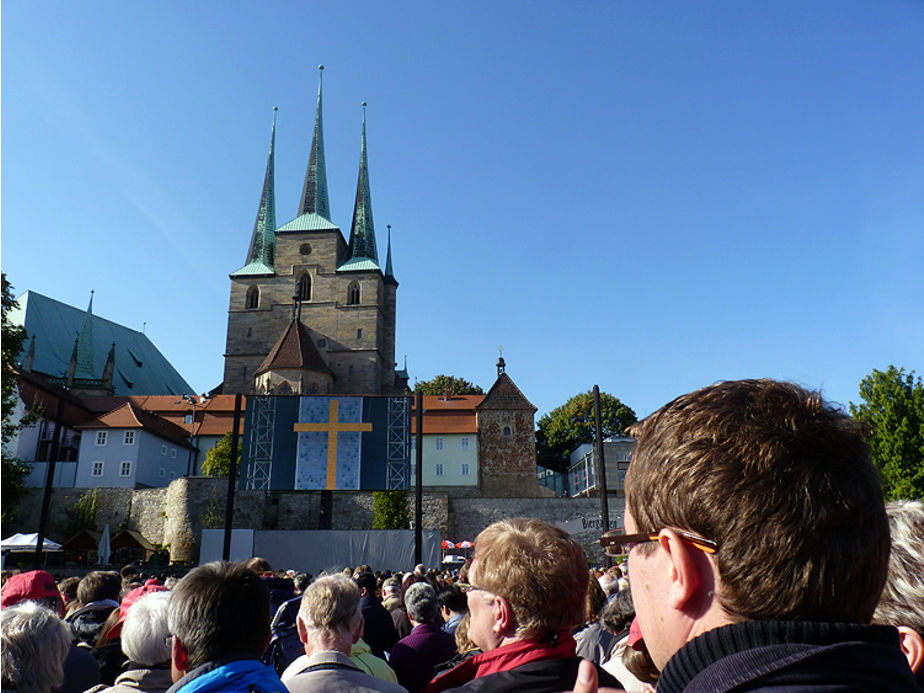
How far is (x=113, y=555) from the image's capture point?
4081 cm

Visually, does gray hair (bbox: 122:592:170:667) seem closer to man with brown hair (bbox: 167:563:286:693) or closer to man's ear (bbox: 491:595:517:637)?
man with brown hair (bbox: 167:563:286:693)

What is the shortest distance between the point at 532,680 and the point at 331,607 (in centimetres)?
149

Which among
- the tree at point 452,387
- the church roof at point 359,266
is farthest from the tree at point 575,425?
the church roof at point 359,266

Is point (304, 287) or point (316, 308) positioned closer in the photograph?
point (316, 308)

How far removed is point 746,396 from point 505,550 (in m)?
1.70

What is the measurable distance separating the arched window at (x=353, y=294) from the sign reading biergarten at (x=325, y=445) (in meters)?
36.4

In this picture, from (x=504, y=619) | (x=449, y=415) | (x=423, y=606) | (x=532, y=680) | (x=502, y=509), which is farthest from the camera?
(x=449, y=415)

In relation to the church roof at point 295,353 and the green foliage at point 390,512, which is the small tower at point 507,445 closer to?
the green foliage at point 390,512

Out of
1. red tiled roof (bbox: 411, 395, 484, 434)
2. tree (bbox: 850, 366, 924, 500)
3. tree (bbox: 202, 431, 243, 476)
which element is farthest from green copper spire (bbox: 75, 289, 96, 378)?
tree (bbox: 850, 366, 924, 500)

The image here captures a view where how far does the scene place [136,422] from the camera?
51000 millimetres

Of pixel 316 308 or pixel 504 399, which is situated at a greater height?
pixel 316 308

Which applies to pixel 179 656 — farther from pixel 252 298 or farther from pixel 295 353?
pixel 252 298

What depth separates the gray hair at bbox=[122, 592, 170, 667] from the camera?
333 cm

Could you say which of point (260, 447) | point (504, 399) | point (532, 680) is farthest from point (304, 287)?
point (532, 680)
